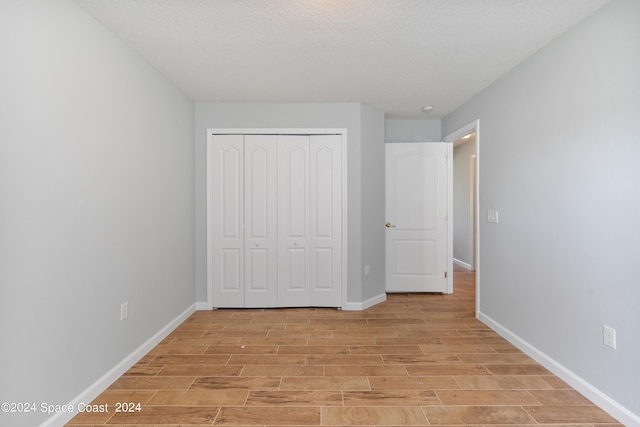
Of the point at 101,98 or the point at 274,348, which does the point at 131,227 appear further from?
the point at 274,348

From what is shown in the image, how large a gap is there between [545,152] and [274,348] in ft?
8.81

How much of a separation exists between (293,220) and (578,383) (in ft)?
9.14

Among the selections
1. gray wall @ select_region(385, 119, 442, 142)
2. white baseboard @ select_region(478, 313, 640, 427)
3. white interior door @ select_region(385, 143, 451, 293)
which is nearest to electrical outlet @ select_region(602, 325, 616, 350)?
white baseboard @ select_region(478, 313, 640, 427)

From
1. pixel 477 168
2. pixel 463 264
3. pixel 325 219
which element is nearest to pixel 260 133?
pixel 325 219

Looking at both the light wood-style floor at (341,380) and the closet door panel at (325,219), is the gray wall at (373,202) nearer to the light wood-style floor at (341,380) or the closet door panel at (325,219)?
the closet door panel at (325,219)

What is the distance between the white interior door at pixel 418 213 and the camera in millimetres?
4230

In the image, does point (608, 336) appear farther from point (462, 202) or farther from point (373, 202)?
point (462, 202)

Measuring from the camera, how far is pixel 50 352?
1.66 m

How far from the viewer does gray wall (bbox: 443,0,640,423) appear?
176cm

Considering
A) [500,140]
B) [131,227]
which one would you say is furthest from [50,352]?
[500,140]

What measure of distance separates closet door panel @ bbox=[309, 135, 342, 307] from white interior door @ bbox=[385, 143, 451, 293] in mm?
940

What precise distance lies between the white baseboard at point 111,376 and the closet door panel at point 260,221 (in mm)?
937

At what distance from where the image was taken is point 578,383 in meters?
2.04

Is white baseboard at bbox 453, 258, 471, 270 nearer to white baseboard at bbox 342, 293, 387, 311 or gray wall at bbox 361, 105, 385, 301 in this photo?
gray wall at bbox 361, 105, 385, 301
